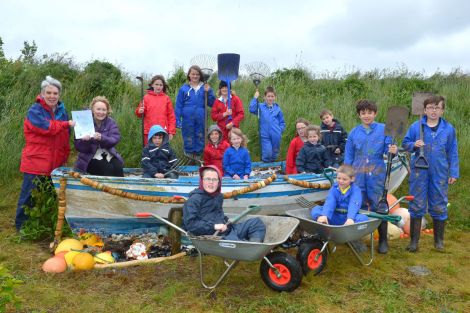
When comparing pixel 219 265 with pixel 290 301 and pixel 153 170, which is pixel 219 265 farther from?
pixel 153 170

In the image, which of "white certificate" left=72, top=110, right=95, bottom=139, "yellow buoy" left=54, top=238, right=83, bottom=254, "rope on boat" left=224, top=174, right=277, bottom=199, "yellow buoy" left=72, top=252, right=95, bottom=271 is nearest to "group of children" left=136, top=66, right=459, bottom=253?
"rope on boat" left=224, top=174, right=277, bottom=199

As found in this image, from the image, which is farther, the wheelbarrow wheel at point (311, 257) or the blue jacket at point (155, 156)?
the blue jacket at point (155, 156)

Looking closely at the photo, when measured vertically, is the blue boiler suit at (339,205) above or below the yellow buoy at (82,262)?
above

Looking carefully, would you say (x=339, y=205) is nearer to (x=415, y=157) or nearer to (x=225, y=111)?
(x=415, y=157)

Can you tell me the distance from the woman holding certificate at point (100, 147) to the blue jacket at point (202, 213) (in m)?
1.82

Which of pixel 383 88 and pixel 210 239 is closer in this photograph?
pixel 210 239

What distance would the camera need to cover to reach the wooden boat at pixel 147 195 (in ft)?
17.2

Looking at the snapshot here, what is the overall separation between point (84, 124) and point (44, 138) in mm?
616

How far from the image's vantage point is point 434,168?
5250mm

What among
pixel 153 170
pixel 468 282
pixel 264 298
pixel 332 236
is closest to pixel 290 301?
pixel 264 298

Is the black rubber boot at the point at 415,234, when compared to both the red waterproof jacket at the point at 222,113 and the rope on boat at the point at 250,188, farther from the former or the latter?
the red waterproof jacket at the point at 222,113

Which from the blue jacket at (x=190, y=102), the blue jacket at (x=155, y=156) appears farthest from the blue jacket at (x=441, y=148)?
the blue jacket at (x=190, y=102)

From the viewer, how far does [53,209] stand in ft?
18.8

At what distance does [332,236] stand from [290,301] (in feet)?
2.58
